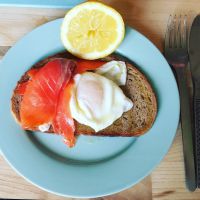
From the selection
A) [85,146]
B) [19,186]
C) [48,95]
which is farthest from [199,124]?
[19,186]

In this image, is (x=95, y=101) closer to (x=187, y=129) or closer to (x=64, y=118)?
(x=64, y=118)

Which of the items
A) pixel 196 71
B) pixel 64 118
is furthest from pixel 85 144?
pixel 196 71

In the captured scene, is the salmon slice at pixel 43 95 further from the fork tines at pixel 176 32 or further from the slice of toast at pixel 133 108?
the fork tines at pixel 176 32

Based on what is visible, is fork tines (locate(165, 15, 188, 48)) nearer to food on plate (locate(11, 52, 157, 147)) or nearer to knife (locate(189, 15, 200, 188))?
knife (locate(189, 15, 200, 188))

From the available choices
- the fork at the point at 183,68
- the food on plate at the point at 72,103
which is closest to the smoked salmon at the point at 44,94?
the food on plate at the point at 72,103

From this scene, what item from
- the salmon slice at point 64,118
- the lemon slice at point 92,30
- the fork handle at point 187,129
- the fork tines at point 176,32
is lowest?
the fork handle at point 187,129

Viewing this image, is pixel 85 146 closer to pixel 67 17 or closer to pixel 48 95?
pixel 48 95
